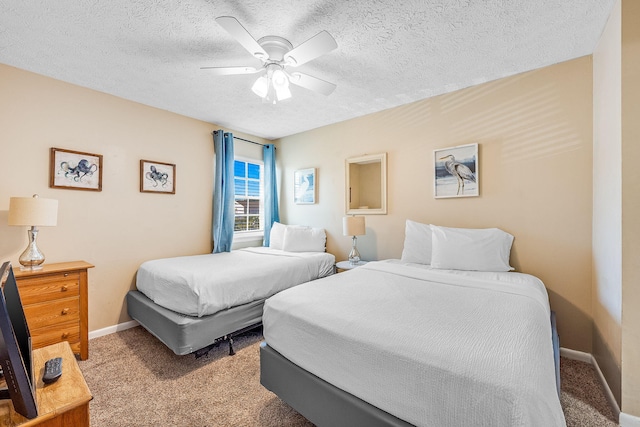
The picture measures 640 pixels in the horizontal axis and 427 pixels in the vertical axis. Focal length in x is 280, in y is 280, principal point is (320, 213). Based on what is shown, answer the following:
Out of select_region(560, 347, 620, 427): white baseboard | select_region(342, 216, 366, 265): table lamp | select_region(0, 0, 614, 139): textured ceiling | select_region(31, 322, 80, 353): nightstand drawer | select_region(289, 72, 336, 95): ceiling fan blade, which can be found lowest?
select_region(560, 347, 620, 427): white baseboard

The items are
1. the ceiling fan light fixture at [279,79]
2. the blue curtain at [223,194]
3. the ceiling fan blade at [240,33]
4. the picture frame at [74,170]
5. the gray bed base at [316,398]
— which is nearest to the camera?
the gray bed base at [316,398]

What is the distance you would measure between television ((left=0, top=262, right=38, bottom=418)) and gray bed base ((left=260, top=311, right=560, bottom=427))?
1.02 metres

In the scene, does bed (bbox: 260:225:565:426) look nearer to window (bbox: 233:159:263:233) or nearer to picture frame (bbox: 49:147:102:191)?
picture frame (bbox: 49:147:102:191)

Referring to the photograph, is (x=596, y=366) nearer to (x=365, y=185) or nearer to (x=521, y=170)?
(x=521, y=170)

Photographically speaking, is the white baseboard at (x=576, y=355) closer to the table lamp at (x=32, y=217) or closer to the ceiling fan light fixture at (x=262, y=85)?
the ceiling fan light fixture at (x=262, y=85)

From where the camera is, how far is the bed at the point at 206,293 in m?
2.24

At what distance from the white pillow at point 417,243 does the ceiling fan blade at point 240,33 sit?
210 cm

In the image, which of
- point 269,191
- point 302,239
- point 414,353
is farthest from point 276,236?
point 414,353

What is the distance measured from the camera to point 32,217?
7.10ft

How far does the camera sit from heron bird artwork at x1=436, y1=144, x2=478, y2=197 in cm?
277

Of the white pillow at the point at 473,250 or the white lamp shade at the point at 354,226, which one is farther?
the white lamp shade at the point at 354,226

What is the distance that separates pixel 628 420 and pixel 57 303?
156 inches

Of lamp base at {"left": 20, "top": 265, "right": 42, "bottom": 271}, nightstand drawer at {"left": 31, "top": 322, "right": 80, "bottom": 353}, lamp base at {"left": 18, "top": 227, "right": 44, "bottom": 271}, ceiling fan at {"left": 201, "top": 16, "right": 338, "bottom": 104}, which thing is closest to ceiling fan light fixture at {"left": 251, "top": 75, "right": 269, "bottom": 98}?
ceiling fan at {"left": 201, "top": 16, "right": 338, "bottom": 104}

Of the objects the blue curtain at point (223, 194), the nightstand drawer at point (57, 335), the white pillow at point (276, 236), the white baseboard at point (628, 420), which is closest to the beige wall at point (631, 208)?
the white baseboard at point (628, 420)
